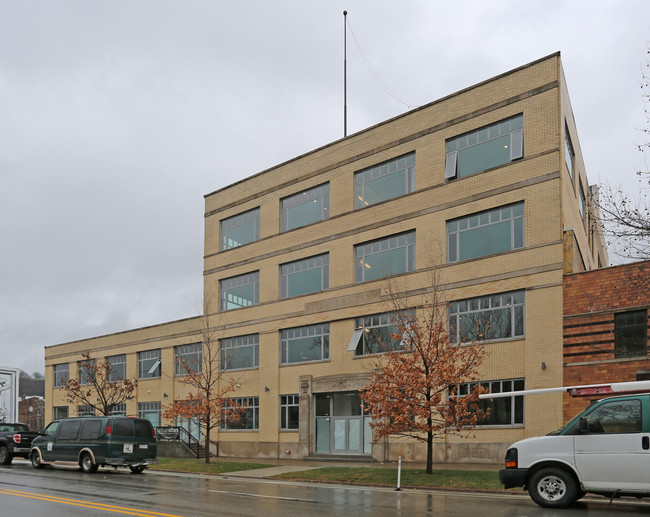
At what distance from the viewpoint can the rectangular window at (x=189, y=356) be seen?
134ft

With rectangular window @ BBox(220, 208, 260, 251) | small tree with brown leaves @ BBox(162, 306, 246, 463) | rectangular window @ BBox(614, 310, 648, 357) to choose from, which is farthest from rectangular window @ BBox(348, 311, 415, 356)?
rectangular window @ BBox(220, 208, 260, 251)

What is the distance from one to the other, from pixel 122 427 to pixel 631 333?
1669cm

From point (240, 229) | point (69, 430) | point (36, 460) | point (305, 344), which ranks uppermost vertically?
point (240, 229)

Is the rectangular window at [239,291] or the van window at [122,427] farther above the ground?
the rectangular window at [239,291]

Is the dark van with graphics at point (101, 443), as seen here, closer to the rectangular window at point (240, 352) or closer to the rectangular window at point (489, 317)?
the rectangular window at point (489, 317)

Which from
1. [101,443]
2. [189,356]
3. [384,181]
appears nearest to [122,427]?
[101,443]

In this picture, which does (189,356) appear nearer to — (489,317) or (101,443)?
(101,443)

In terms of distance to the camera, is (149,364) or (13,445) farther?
(149,364)

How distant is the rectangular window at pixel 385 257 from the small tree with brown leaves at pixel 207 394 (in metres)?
7.92

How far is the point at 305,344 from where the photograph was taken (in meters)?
34.3

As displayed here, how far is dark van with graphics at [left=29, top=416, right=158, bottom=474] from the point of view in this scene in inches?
889

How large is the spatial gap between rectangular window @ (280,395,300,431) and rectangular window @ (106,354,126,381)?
16939mm

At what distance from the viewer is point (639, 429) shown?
12.2 metres

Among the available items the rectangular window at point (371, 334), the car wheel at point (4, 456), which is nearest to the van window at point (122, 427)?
the car wheel at point (4, 456)
